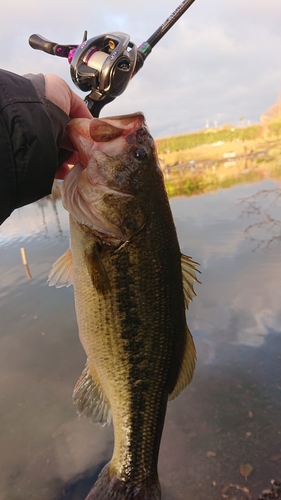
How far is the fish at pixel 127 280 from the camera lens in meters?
1.55

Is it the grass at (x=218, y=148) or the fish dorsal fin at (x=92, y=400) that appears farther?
the grass at (x=218, y=148)

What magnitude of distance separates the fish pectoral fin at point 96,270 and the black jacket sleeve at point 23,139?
38 centimetres

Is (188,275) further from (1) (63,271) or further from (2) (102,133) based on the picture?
(2) (102,133)

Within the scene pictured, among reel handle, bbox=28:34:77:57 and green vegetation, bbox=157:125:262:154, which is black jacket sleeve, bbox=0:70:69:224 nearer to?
reel handle, bbox=28:34:77:57

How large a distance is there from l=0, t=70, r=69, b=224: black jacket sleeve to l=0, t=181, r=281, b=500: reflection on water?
2.83 meters

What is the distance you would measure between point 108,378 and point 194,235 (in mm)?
7229

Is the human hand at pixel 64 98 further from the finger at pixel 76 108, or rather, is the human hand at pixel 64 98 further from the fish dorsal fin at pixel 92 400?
the fish dorsal fin at pixel 92 400

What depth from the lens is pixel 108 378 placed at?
170 centimetres

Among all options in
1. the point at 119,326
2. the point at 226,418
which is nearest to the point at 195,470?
the point at 226,418

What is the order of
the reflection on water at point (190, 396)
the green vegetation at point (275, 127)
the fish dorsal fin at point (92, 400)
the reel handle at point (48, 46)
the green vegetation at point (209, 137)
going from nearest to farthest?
1. the fish dorsal fin at point (92, 400)
2. the reel handle at point (48, 46)
3. the reflection on water at point (190, 396)
4. the green vegetation at point (275, 127)
5. the green vegetation at point (209, 137)

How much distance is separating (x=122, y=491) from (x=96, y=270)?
1124 millimetres

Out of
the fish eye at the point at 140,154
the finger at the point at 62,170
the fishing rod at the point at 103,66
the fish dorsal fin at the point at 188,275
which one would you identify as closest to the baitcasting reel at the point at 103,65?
the fishing rod at the point at 103,66

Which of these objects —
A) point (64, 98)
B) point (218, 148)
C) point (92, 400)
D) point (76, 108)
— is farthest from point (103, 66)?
point (218, 148)

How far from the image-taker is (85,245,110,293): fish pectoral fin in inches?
60.2
